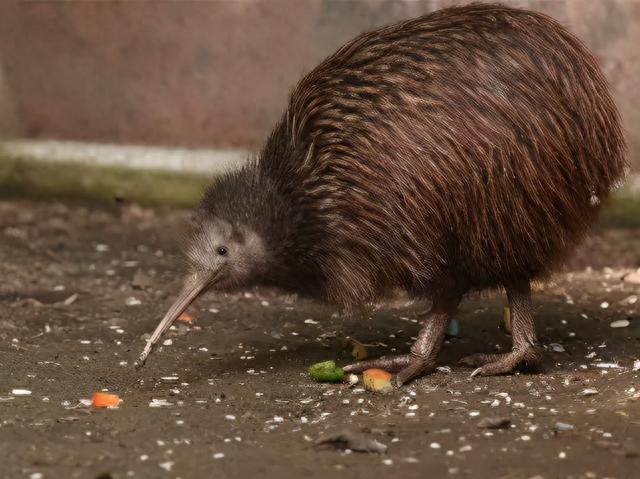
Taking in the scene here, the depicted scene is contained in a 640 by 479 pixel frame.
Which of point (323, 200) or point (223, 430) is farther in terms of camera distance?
point (323, 200)

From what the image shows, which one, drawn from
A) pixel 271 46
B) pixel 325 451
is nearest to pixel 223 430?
pixel 325 451

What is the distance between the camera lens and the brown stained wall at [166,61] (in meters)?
7.60

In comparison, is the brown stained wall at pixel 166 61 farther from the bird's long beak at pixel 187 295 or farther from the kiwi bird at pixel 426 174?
the bird's long beak at pixel 187 295

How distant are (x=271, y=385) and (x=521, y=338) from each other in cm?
109

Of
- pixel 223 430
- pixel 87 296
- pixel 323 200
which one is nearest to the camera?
pixel 223 430

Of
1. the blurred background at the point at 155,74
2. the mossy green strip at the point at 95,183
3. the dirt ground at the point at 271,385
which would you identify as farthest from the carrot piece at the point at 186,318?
the mossy green strip at the point at 95,183

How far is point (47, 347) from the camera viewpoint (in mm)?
5508

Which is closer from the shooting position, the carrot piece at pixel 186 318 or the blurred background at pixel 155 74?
the carrot piece at pixel 186 318

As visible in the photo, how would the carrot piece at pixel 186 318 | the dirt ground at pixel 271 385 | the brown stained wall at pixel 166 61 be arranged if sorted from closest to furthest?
the dirt ground at pixel 271 385, the carrot piece at pixel 186 318, the brown stained wall at pixel 166 61

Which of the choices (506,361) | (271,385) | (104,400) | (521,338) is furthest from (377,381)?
(104,400)

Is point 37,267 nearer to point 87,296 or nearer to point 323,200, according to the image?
point 87,296

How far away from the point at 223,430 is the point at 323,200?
1.04m

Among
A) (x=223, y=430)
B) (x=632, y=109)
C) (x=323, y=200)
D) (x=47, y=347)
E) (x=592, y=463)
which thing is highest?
(x=632, y=109)

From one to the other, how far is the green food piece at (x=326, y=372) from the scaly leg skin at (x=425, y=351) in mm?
82
